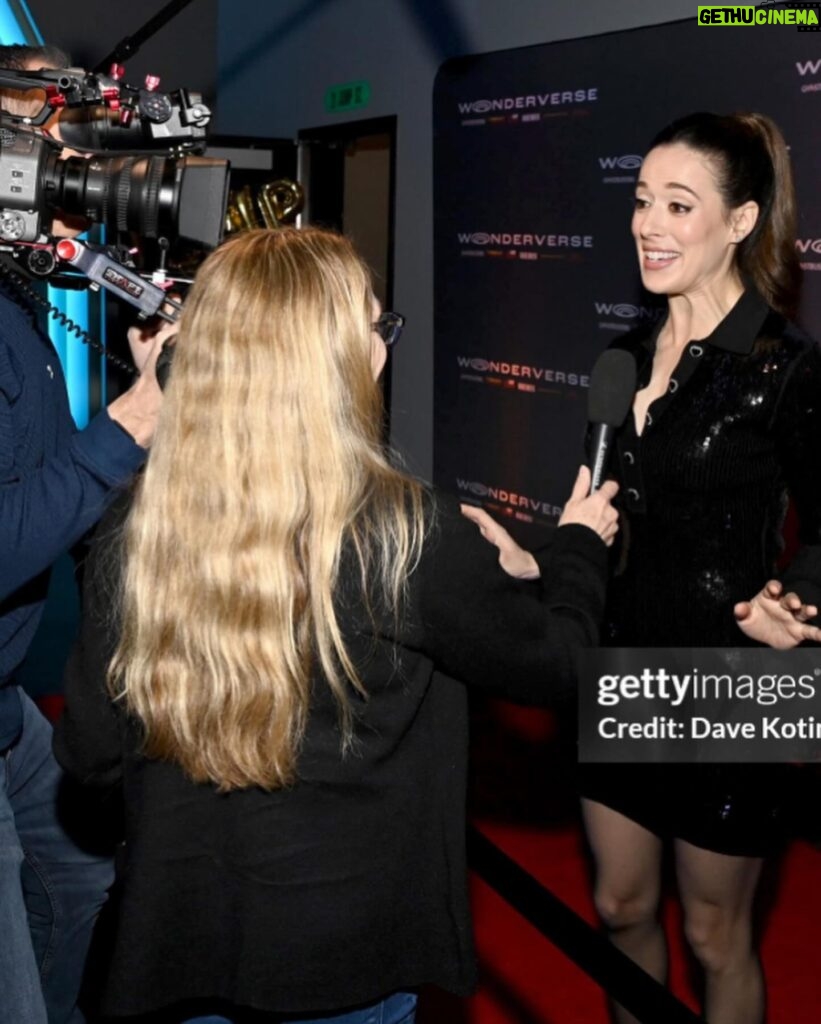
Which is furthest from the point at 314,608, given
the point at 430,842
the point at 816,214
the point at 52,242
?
the point at 816,214

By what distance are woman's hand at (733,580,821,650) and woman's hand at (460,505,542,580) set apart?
30cm

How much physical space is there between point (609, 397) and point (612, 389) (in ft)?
0.06

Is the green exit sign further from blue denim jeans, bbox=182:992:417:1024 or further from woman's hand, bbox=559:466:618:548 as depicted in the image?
blue denim jeans, bbox=182:992:417:1024

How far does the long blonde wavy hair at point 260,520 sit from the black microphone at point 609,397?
53 cm

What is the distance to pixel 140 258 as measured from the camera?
1857 millimetres

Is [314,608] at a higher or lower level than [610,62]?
lower

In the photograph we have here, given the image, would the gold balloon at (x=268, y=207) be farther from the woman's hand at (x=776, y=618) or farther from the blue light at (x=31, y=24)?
the woman's hand at (x=776, y=618)

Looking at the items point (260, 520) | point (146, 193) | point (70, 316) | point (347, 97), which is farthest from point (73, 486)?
point (347, 97)

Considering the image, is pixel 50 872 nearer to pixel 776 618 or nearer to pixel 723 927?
pixel 723 927

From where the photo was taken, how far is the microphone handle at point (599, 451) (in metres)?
1.62

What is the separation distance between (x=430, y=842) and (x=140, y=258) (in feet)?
3.31

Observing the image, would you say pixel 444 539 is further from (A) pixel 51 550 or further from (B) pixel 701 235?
(B) pixel 701 235

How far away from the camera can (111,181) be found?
5.59 ft

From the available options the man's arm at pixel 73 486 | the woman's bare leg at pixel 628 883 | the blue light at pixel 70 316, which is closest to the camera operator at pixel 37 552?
the man's arm at pixel 73 486
